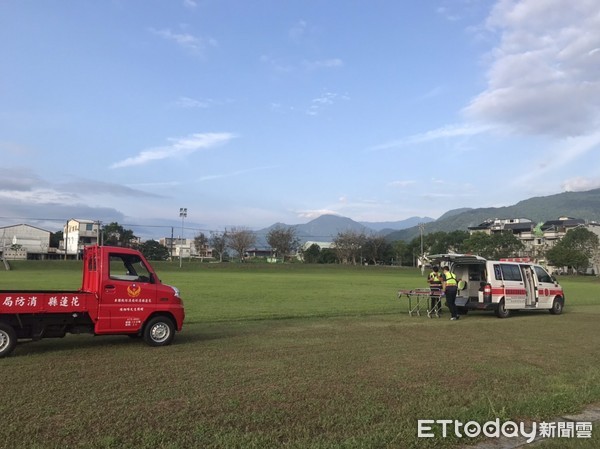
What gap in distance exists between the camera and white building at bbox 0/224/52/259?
117 metres

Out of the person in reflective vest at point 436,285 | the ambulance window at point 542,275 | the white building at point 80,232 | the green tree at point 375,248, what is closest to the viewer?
the person in reflective vest at point 436,285

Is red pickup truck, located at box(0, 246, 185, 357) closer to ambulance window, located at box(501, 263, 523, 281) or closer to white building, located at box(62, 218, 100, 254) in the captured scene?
ambulance window, located at box(501, 263, 523, 281)

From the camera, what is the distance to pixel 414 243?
409 ft

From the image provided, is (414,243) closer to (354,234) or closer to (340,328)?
(354,234)


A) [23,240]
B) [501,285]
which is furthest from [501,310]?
[23,240]

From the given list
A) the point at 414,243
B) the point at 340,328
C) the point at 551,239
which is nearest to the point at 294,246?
the point at 414,243

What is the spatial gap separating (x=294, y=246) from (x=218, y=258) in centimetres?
2072

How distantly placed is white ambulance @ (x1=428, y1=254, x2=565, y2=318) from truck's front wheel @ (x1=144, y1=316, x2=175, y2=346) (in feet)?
33.7

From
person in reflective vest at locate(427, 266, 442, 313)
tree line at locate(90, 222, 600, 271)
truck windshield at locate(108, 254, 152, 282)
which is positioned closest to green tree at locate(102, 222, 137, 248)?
tree line at locate(90, 222, 600, 271)

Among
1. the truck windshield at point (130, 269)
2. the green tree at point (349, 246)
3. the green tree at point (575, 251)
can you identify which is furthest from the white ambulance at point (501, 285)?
the green tree at point (349, 246)

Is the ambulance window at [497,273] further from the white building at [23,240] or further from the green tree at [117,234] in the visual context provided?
the white building at [23,240]

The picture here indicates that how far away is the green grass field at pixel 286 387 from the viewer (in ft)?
16.0

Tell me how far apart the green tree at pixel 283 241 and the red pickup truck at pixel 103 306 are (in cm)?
12131

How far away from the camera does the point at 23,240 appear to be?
12988 centimetres
